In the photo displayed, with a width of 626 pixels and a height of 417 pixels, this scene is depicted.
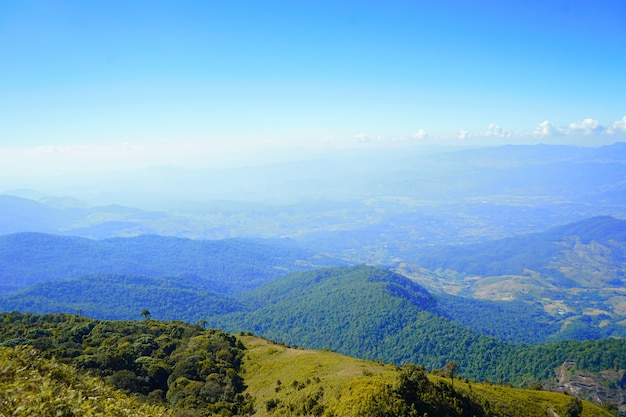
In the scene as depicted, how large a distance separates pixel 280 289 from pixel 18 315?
12463 centimetres

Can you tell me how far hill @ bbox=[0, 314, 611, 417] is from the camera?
2633 centimetres

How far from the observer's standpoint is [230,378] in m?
41.4

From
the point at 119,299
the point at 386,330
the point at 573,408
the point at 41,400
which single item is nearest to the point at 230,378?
the point at 41,400

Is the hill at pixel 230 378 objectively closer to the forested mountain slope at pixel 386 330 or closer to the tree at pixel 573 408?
the tree at pixel 573 408

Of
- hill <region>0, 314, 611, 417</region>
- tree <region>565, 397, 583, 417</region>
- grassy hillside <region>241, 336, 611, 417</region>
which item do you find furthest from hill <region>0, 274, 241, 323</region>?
tree <region>565, 397, 583, 417</region>

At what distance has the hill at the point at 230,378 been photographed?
26328mm

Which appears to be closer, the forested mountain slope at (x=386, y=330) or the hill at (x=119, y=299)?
the forested mountain slope at (x=386, y=330)

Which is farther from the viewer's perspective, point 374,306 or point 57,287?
point 57,287

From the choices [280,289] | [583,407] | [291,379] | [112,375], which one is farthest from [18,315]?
[280,289]

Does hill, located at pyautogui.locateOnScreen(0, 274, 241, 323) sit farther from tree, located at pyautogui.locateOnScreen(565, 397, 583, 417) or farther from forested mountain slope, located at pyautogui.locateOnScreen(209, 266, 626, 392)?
tree, located at pyautogui.locateOnScreen(565, 397, 583, 417)

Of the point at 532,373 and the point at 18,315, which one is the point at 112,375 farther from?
the point at 532,373

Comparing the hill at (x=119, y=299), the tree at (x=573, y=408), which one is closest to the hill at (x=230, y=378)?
the tree at (x=573, y=408)

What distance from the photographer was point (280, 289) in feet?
598

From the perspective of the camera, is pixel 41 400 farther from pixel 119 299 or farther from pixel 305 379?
pixel 119 299
